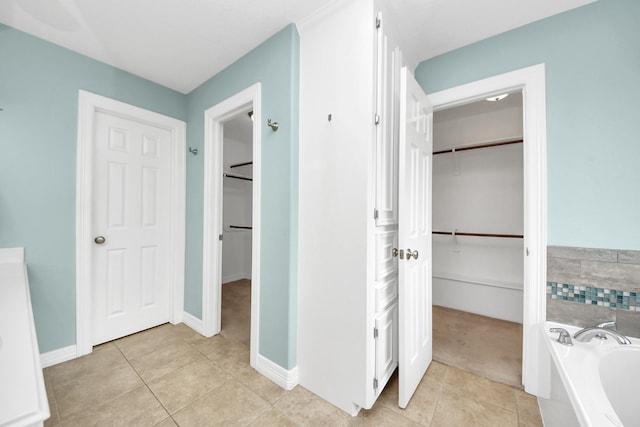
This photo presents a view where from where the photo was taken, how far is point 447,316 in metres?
2.74

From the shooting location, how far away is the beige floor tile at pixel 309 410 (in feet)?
4.38

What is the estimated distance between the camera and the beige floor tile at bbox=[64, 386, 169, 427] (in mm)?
1313

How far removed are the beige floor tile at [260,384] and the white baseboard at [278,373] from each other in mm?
25

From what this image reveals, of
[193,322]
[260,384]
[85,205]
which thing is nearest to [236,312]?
[193,322]

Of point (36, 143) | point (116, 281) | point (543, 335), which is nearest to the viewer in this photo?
point (543, 335)

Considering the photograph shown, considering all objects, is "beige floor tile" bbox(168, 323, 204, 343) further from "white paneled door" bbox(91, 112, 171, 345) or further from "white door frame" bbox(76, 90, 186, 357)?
"white door frame" bbox(76, 90, 186, 357)

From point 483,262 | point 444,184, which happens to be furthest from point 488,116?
point 483,262

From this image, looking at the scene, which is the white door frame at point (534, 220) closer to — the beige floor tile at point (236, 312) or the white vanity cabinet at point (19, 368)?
the beige floor tile at point (236, 312)

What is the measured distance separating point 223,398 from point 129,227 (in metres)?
1.73

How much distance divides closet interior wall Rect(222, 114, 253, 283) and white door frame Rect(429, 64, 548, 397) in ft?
11.4

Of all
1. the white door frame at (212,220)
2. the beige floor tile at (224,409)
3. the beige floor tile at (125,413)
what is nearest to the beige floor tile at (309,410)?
the beige floor tile at (224,409)

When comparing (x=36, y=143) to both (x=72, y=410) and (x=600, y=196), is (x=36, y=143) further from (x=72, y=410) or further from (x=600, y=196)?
(x=600, y=196)

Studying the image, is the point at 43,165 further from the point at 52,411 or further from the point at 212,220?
the point at 52,411

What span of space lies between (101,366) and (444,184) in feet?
12.4
